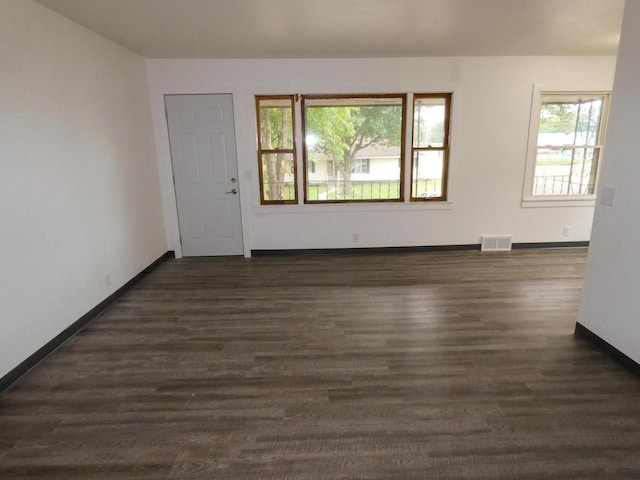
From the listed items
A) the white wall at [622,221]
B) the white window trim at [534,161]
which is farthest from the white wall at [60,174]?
the white window trim at [534,161]

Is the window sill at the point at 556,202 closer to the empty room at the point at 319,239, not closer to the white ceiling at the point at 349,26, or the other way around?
the empty room at the point at 319,239

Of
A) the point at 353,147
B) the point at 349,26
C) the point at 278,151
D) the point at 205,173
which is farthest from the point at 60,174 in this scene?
the point at 353,147

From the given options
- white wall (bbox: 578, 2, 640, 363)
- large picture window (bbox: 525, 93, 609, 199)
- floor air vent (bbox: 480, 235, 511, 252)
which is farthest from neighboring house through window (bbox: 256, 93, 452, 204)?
white wall (bbox: 578, 2, 640, 363)

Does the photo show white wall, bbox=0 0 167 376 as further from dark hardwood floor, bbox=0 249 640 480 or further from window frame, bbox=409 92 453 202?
window frame, bbox=409 92 453 202

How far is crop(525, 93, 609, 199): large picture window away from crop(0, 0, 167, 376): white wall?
5174 millimetres

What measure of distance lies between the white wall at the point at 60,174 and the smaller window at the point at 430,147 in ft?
11.6

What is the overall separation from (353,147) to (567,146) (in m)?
2.94

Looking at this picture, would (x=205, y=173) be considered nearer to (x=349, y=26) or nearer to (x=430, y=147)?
(x=349, y=26)

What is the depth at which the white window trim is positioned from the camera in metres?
4.96

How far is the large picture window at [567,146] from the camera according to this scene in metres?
5.09

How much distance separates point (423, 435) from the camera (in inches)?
78.8

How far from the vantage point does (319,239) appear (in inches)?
212

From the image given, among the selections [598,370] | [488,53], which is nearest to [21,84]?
[598,370]

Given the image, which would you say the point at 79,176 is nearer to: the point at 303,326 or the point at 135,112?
the point at 135,112
